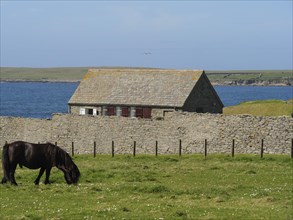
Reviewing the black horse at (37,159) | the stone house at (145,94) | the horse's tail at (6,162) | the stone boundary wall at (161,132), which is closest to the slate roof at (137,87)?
the stone house at (145,94)

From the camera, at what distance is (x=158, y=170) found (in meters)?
32.2

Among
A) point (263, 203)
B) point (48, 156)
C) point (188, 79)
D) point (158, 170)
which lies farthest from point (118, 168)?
point (188, 79)

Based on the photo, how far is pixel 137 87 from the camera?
182ft

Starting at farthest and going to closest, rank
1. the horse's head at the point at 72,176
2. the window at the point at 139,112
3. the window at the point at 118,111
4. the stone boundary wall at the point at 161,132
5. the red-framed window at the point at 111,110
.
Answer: the red-framed window at the point at 111,110, the window at the point at 118,111, the window at the point at 139,112, the stone boundary wall at the point at 161,132, the horse's head at the point at 72,176

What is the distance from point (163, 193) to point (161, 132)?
76.3ft

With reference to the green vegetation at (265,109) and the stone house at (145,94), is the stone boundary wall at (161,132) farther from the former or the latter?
the green vegetation at (265,109)

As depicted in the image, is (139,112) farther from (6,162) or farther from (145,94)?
(6,162)

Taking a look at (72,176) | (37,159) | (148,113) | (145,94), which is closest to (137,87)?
(145,94)

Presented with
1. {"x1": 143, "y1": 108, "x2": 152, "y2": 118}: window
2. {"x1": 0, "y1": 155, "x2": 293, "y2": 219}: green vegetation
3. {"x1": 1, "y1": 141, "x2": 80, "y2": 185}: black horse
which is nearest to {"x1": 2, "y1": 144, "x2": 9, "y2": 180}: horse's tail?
{"x1": 1, "y1": 141, "x2": 80, "y2": 185}: black horse

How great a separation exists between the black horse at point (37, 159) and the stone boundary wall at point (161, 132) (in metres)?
19.3

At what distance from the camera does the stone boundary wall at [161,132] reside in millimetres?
42750

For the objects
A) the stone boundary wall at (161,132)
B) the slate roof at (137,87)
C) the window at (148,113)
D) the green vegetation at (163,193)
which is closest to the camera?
the green vegetation at (163,193)

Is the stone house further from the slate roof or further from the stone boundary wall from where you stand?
the stone boundary wall

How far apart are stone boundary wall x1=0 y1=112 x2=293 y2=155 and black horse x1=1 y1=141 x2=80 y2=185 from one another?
63.2ft
